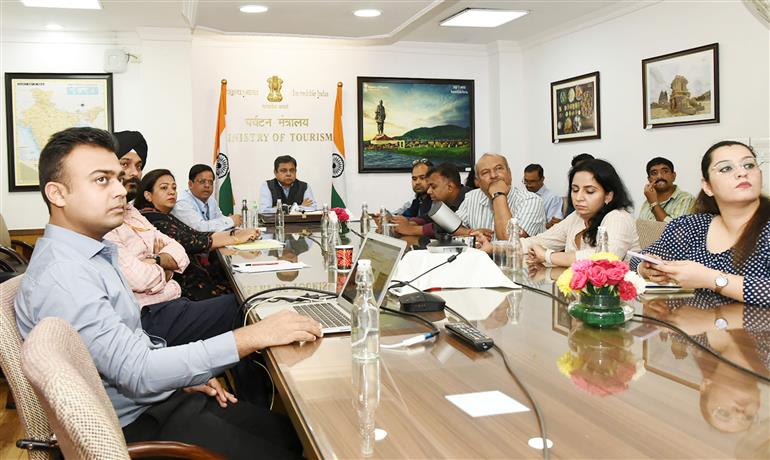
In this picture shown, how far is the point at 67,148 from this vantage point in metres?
1.71

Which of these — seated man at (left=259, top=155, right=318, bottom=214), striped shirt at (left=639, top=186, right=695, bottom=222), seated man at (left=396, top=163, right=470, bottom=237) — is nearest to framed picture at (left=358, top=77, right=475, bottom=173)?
seated man at (left=259, top=155, right=318, bottom=214)

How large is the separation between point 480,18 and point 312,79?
2.12 meters

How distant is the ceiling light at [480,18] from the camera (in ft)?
21.7

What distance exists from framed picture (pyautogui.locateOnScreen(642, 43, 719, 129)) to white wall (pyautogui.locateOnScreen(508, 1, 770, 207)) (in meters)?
0.07

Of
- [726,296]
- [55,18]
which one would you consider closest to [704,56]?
[726,296]

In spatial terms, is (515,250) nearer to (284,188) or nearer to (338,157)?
(284,188)

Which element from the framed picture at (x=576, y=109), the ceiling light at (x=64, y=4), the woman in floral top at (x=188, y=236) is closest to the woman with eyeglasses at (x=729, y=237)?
the woman in floral top at (x=188, y=236)

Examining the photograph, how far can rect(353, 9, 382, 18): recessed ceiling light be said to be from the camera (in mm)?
6222

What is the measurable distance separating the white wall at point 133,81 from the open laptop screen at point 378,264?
5407 millimetres

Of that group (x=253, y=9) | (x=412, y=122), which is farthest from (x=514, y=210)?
(x=412, y=122)

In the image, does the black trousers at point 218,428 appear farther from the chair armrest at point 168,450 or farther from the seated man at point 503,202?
the seated man at point 503,202

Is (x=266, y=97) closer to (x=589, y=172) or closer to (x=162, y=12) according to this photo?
(x=162, y=12)

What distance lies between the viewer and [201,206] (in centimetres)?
583

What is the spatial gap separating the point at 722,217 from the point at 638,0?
4572 millimetres
